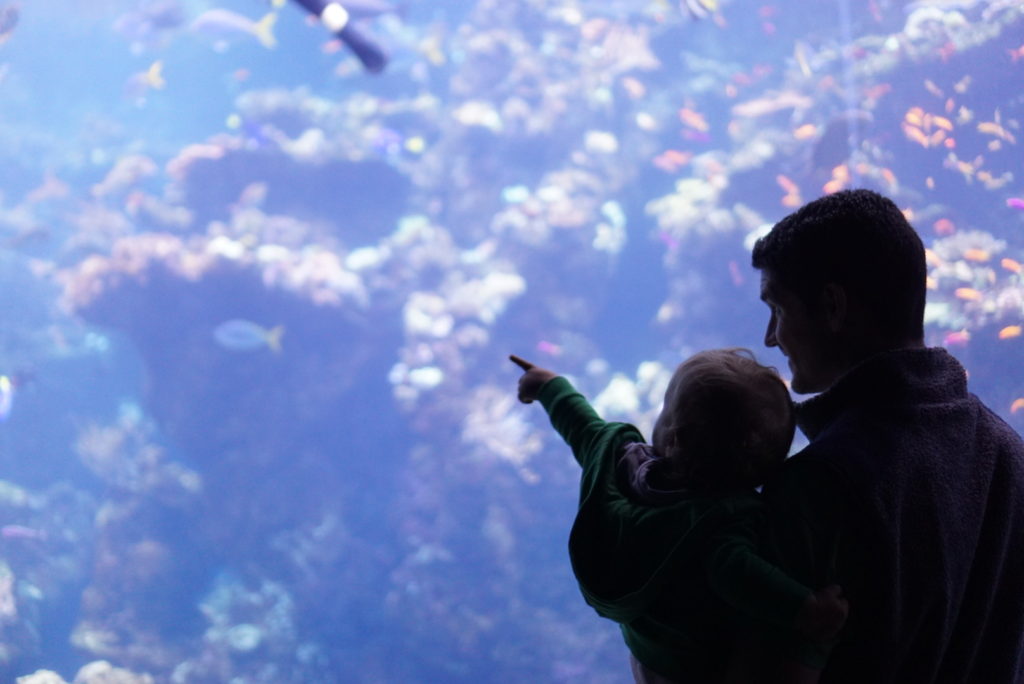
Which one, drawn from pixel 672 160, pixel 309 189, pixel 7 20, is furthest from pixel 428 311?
pixel 7 20

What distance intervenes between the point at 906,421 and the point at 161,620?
12367 mm

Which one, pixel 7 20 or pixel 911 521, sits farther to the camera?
pixel 7 20

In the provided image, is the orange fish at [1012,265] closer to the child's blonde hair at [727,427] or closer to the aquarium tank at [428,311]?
the aquarium tank at [428,311]

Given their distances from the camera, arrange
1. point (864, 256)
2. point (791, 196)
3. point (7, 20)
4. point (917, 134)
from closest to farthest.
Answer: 1. point (864, 256)
2. point (7, 20)
3. point (917, 134)
4. point (791, 196)

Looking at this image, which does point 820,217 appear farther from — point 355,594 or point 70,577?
point 70,577

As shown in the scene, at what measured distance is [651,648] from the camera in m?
A: 1.06

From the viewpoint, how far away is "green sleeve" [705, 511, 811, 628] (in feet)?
2.79

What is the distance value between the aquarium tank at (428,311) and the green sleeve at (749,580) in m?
4.59

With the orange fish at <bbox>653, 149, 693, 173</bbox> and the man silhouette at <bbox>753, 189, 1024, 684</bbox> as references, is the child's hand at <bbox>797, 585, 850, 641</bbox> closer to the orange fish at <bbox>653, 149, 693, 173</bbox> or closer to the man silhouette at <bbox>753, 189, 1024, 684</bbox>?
the man silhouette at <bbox>753, 189, 1024, 684</bbox>

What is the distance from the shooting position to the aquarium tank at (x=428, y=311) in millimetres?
9148

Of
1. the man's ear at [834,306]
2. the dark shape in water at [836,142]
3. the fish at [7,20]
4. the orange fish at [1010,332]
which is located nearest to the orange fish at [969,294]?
the orange fish at [1010,332]

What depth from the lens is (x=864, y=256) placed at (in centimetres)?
106

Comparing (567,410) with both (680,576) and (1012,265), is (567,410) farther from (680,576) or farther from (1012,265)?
(1012,265)

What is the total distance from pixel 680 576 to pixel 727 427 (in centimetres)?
26
